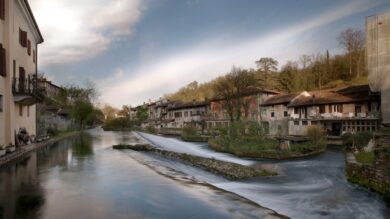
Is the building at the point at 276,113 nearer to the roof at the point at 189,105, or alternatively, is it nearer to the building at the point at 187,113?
the building at the point at 187,113

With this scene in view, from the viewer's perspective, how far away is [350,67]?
7131 cm

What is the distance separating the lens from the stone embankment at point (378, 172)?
13523 mm

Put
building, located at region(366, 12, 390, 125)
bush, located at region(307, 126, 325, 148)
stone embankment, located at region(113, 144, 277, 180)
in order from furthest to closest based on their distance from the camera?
building, located at region(366, 12, 390, 125)
bush, located at region(307, 126, 325, 148)
stone embankment, located at region(113, 144, 277, 180)

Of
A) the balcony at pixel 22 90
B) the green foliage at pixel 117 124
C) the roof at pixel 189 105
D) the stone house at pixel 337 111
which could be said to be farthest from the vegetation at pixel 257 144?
the green foliage at pixel 117 124

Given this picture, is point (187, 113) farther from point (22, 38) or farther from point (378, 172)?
point (378, 172)

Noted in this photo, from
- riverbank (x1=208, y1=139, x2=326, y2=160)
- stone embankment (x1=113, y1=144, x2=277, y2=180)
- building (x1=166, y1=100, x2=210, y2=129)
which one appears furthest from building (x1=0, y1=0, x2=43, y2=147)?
building (x1=166, y1=100, x2=210, y2=129)

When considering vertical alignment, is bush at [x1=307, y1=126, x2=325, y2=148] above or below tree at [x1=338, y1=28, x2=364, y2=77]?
below

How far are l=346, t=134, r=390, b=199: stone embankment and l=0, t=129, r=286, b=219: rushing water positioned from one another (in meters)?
6.09

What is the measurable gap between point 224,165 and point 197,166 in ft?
6.43

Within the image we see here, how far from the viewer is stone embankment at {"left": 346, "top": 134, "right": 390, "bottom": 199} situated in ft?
44.4

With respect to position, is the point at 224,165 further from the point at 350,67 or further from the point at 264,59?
the point at 264,59

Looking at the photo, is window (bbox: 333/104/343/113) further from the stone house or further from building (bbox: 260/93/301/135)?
building (bbox: 260/93/301/135)

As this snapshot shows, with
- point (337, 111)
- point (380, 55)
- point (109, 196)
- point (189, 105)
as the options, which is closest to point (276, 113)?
point (337, 111)

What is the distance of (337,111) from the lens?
4369 cm
